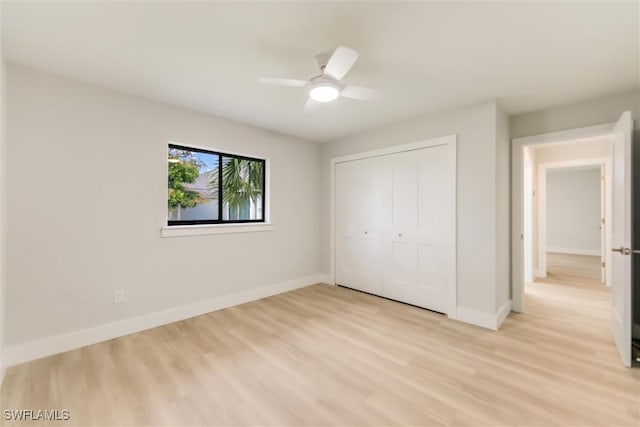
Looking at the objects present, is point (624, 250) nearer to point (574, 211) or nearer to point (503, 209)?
point (503, 209)

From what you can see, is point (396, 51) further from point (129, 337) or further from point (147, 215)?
point (129, 337)

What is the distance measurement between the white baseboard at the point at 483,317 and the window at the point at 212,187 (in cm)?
284

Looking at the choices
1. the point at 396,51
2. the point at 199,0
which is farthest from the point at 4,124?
the point at 396,51

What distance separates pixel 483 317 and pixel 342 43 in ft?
9.67

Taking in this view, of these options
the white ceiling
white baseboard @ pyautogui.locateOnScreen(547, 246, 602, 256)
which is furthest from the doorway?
the white ceiling

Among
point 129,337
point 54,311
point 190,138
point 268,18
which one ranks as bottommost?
point 129,337

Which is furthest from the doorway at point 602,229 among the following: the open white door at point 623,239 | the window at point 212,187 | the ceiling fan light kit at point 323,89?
the window at point 212,187

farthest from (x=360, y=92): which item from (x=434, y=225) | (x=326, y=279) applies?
(x=326, y=279)

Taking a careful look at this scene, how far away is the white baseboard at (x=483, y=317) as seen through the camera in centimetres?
280

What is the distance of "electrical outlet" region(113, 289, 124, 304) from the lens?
8.59 ft

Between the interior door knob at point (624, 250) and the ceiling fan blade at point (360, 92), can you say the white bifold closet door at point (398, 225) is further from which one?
the ceiling fan blade at point (360, 92)

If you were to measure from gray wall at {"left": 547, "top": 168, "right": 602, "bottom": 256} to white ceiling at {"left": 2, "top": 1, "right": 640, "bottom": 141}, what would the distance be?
21.4 feet

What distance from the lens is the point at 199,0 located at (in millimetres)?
1522

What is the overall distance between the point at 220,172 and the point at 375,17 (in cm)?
256
